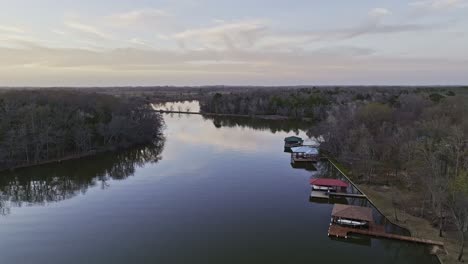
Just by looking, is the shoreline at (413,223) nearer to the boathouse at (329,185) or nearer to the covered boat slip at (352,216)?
the boathouse at (329,185)

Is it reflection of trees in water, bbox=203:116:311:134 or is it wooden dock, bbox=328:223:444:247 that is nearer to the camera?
wooden dock, bbox=328:223:444:247

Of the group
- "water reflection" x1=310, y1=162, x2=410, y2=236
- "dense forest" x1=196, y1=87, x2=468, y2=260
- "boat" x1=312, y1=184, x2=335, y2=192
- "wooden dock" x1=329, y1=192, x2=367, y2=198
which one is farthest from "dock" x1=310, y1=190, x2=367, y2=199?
"dense forest" x1=196, y1=87, x2=468, y2=260

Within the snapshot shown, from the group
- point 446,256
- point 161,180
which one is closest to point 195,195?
point 161,180

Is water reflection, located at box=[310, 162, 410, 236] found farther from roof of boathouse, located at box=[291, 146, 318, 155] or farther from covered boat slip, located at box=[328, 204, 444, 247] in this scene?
roof of boathouse, located at box=[291, 146, 318, 155]

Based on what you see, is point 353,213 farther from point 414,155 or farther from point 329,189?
point 414,155

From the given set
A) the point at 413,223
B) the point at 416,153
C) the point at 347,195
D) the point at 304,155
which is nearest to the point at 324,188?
the point at 347,195

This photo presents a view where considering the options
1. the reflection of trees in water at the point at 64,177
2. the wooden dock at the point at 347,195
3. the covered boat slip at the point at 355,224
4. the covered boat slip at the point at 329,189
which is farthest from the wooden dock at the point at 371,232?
the reflection of trees in water at the point at 64,177
